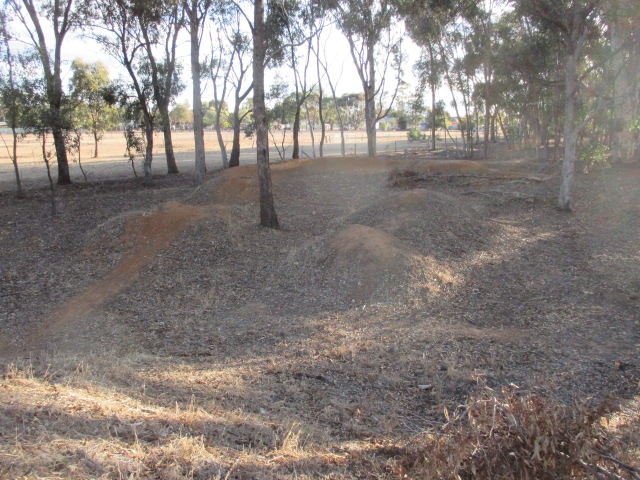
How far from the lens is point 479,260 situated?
30.7 feet

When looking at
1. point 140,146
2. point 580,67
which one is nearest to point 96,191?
point 140,146

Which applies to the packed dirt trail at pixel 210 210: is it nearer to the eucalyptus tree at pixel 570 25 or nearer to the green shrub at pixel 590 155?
the eucalyptus tree at pixel 570 25

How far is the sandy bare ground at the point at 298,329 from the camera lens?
3303 mm

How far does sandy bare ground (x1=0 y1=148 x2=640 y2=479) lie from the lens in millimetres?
3303

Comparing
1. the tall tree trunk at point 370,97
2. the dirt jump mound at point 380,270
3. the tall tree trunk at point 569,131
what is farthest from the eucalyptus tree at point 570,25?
the tall tree trunk at point 370,97

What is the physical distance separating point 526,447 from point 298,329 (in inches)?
167

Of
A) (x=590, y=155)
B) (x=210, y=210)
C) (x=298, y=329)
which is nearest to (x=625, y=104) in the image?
(x=590, y=155)

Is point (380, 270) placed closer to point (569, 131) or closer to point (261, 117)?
point (261, 117)

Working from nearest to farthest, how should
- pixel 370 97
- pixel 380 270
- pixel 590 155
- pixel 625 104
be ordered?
pixel 380 270
pixel 590 155
pixel 625 104
pixel 370 97

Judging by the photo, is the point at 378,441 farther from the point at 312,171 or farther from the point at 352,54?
the point at 352,54

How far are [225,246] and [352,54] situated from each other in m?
19.8

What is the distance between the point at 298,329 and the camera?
22.5ft

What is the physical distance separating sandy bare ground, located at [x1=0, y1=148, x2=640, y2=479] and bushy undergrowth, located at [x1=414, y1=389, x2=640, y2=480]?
0.26 metres

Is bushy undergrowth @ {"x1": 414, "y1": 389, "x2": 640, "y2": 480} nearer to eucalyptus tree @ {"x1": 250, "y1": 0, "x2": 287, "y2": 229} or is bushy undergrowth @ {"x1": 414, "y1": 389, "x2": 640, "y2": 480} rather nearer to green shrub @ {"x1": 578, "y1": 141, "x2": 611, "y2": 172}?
eucalyptus tree @ {"x1": 250, "y1": 0, "x2": 287, "y2": 229}
